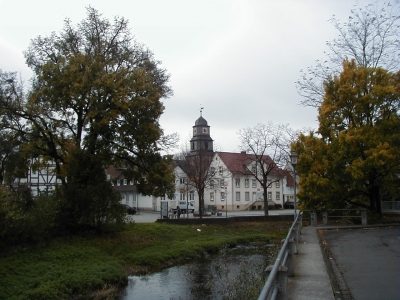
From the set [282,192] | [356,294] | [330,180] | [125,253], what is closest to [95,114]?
[125,253]

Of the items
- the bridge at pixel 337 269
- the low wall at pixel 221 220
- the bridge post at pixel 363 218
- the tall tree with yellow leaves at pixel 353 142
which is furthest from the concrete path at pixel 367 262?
the low wall at pixel 221 220

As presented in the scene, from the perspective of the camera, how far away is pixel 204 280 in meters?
17.0

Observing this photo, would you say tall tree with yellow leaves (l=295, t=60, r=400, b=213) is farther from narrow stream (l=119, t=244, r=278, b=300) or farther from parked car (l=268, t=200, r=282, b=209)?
parked car (l=268, t=200, r=282, b=209)

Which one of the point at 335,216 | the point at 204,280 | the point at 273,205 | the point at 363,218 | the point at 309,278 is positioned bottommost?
the point at 204,280

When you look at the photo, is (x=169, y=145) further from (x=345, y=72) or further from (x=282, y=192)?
(x=282, y=192)

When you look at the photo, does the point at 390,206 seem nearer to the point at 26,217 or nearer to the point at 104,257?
the point at 104,257

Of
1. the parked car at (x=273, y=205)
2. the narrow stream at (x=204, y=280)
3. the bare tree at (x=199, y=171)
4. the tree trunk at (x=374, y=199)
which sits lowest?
the narrow stream at (x=204, y=280)

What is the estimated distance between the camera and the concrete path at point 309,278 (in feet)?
26.3

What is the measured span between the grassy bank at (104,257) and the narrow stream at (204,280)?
105cm

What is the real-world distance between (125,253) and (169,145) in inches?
277

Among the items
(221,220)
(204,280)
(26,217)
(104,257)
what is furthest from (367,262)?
(221,220)

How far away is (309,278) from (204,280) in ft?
27.2

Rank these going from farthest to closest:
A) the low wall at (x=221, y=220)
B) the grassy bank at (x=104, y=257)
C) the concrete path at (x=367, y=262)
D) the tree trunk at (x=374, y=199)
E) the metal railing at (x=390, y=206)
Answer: the metal railing at (x=390, y=206), the low wall at (x=221, y=220), the tree trunk at (x=374, y=199), the grassy bank at (x=104, y=257), the concrete path at (x=367, y=262)

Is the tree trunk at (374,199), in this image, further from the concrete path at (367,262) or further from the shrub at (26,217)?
the shrub at (26,217)
